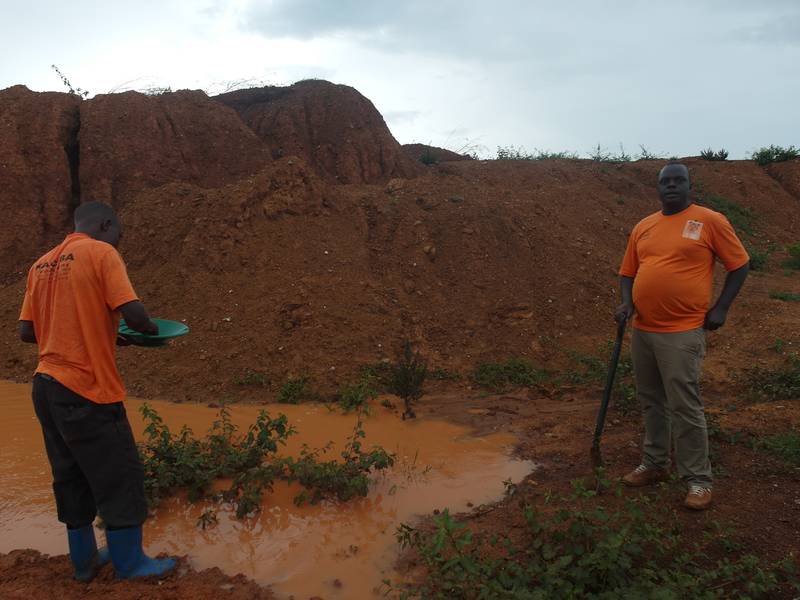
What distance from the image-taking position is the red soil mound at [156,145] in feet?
35.2

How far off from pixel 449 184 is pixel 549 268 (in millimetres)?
2926

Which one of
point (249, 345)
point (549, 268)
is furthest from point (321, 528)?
point (549, 268)

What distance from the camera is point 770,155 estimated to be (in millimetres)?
15461

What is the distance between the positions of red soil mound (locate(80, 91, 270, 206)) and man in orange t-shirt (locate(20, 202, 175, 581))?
341 inches

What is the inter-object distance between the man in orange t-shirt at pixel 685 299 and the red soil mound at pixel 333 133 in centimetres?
957

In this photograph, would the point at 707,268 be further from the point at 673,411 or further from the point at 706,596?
the point at 706,596

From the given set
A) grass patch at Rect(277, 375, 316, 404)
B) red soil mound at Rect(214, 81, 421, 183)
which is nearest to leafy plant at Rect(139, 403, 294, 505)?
grass patch at Rect(277, 375, 316, 404)

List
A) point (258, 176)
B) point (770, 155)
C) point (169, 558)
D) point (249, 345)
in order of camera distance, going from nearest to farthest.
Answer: point (169, 558) → point (249, 345) → point (258, 176) → point (770, 155)

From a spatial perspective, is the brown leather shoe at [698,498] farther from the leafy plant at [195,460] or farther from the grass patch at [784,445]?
the leafy plant at [195,460]

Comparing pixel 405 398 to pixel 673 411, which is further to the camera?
pixel 405 398

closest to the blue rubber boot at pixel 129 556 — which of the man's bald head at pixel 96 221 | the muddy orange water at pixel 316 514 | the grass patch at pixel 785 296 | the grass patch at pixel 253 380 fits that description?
the muddy orange water at pixel 316 514

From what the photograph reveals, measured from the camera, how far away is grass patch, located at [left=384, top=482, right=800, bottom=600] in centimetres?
236

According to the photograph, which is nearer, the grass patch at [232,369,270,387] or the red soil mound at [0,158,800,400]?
the grass patch at [232,369,270,387]

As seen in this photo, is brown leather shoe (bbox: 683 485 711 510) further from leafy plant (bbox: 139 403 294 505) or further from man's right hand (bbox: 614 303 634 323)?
leafy plant (bbox: 139 403 294 505)
